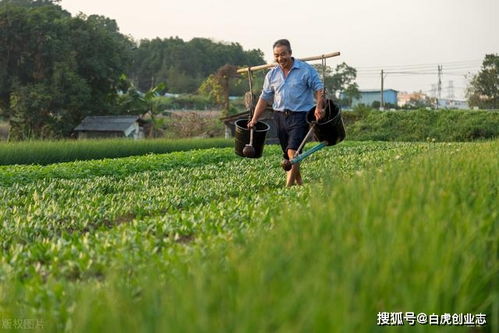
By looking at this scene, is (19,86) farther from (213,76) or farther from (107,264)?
(107,264)

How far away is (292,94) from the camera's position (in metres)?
→ 7.57

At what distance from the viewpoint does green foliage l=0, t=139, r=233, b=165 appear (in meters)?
18.5

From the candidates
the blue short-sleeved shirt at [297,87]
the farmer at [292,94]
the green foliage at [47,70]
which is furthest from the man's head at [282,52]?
the green foliage at [47,70]

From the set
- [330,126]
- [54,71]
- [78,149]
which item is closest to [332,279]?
[330,126]

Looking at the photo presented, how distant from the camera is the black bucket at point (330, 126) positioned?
734 centimetres

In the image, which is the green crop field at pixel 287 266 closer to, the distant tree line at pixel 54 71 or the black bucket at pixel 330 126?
the black bucket at pixel 330 126

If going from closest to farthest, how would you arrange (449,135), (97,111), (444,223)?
(444,223), (449,135), (97,111)

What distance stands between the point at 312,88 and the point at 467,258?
5.49m

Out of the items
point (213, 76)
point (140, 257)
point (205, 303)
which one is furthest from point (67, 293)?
point (213, 76)

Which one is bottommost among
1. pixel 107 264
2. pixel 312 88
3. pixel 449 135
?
pixel 449 135

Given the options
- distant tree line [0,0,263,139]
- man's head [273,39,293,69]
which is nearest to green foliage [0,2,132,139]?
distant tree line [0,0,263,139]

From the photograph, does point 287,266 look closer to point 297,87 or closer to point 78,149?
point 297,87

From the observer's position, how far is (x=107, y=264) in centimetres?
342

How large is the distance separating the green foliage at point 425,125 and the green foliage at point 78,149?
1207 centimetres
